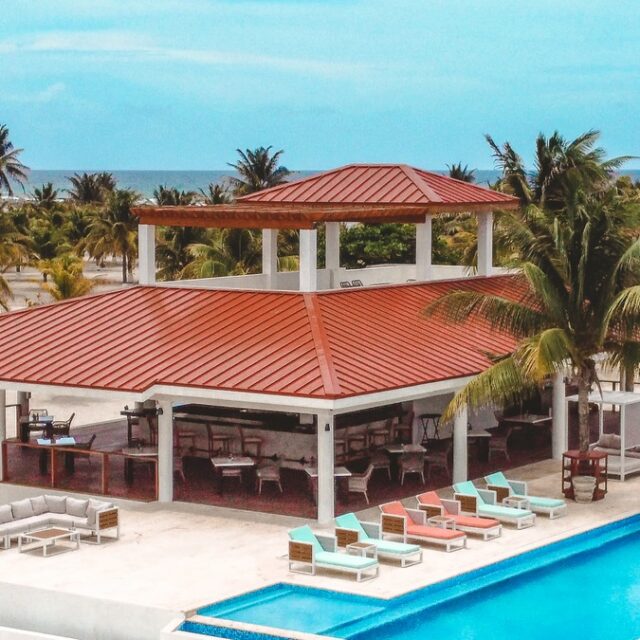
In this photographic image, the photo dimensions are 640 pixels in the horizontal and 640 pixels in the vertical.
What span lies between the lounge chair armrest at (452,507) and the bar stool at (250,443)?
438cm

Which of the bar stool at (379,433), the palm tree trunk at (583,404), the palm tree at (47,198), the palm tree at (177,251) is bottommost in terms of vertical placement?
the bar stool at (379,433)

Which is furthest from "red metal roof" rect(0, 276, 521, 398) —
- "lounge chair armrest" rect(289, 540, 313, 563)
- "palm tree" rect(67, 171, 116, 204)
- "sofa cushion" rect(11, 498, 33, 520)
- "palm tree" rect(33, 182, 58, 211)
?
"palm tree" rect(67, 171, 116, 204)

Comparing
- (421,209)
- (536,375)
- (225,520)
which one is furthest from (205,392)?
(421,209)

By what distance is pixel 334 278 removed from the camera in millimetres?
32031

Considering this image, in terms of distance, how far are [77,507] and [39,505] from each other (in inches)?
25.0

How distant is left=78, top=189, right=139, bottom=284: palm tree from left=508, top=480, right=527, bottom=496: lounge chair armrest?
53.3 m

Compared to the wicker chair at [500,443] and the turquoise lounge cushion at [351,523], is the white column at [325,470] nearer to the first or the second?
the turquoise lounge cushion at [351,523]

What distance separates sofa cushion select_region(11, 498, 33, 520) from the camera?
23.5 m

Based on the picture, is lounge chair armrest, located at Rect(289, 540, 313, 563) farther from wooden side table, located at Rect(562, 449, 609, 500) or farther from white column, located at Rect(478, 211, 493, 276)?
white column, located at Rect(478, 211, 493, 276)

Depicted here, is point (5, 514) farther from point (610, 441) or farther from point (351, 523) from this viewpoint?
point (610, 441)

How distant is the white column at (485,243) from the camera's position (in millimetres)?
32875

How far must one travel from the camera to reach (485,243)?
33.2 metres

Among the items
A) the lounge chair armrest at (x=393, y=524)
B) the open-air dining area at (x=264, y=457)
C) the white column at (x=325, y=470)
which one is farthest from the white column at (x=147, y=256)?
the lounge chair armrest at (x=393, y=524)

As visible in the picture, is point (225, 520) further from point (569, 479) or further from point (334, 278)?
point (334, 278)
